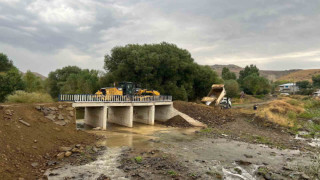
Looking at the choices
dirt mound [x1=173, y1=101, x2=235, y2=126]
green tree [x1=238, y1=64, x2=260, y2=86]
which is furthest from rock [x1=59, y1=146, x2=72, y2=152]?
green tree [x1=238, y1=64, x2=260, y2=86]

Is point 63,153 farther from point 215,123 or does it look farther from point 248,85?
point 248,85

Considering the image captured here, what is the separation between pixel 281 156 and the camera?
15.0m

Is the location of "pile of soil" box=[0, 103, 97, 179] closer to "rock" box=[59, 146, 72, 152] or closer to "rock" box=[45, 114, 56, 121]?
"rock" box=[45, 114, 56, 121]

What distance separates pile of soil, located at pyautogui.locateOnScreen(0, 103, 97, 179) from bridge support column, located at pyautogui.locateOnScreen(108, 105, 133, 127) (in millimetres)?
7730

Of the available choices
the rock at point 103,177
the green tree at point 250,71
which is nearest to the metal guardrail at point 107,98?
the rock at point 103,177

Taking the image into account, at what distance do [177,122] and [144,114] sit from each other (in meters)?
4.70

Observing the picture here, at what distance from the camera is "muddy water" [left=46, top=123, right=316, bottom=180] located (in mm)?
11445

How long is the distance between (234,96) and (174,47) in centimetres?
2853

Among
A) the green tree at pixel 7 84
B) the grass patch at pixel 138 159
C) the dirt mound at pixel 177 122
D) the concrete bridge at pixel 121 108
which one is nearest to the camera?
the grass patch at pixel 138 159

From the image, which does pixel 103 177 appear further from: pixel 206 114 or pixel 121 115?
pixel 206 114

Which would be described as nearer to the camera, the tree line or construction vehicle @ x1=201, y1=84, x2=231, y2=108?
the tree line

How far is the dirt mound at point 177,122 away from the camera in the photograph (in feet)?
89.1

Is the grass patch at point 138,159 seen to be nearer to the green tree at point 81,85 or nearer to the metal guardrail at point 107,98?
the metal guardrail at point 107,98

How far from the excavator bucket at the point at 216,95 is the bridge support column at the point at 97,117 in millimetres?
19063
